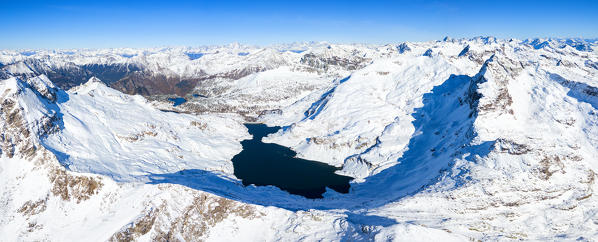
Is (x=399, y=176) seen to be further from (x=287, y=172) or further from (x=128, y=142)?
(x=128, y=142)

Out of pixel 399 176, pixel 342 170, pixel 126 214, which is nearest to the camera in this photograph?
pixel 126 214

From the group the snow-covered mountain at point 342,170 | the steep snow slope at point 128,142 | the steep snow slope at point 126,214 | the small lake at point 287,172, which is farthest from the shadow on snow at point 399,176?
the steep snow slope at point 126,214

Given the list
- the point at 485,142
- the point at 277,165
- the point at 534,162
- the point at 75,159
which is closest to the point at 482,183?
the point at 534,162

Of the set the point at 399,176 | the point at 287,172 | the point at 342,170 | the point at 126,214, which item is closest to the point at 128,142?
the point at 287,172

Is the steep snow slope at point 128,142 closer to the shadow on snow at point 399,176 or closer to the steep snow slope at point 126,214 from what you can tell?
the shadow on snow at point 399,176

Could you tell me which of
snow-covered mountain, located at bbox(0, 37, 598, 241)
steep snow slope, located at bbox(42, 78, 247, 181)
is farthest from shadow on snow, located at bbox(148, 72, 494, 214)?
steep snow slope, located at bbox(42, 78, 247, 181)

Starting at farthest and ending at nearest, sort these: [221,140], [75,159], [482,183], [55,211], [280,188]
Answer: [221,140], [280,188], [75,159], [482,183], [55,211]

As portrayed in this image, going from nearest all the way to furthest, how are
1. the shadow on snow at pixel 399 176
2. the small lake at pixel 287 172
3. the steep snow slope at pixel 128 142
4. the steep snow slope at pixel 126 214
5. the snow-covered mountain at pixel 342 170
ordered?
the steep snow slope at pixel 126 214 → the snow-covered mountain at pixel 342 170 → the shadow on snow at pixel 399 176 → the steep snow slope at pixel 128 142 → the small lake at pixel 287 172

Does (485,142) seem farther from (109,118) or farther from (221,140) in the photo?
(109,118)
